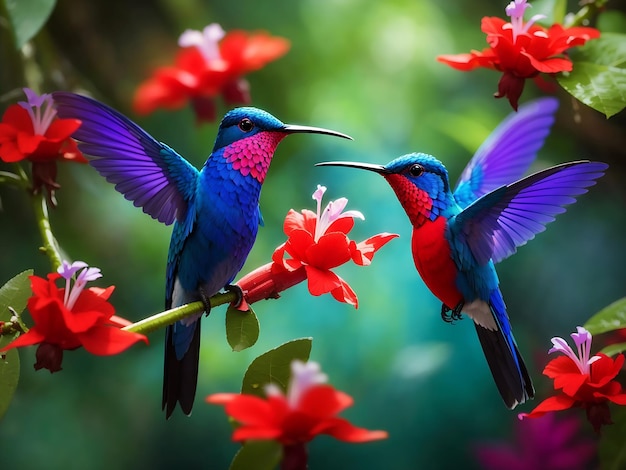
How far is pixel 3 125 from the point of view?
0.61m

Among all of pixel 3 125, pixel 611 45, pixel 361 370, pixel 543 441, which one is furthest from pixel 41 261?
pixel 611 45

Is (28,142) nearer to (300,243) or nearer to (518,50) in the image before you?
(300,243)

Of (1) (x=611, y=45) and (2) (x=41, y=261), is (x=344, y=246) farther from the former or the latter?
(2) (x=41, y=261)

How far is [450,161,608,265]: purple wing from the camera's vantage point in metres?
0.54

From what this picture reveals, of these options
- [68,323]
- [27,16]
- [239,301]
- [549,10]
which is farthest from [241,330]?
[549,10]

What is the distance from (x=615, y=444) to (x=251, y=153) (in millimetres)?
366

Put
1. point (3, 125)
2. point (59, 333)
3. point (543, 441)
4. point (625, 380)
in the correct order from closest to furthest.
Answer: point (59, 333) → point (3, 125) → point (625, 380) → point (543, 441)

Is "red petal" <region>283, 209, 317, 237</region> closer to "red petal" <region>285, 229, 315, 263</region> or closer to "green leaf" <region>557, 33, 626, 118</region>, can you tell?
"red petal" <region>285, 229, 315, 263</region>

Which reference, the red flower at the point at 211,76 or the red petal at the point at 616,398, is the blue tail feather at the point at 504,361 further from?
the red flower at the point at 211,76

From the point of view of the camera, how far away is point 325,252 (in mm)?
540

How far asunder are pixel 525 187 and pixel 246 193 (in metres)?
0.19

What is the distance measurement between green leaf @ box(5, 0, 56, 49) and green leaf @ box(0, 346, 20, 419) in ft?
0.87

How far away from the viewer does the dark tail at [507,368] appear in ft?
2.00

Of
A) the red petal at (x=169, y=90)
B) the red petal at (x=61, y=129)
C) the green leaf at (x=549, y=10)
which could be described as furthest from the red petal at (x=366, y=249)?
the red petal at (x=169, y=90)
